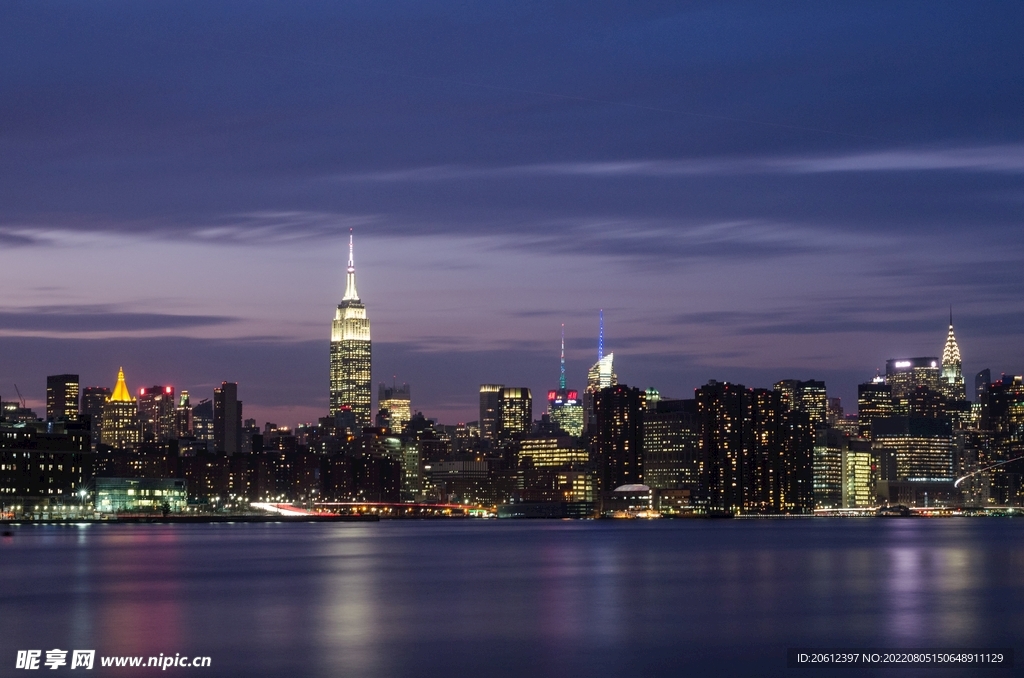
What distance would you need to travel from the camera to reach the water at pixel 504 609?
162 ft

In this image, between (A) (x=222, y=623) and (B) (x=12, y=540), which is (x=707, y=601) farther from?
(B) (x=12, y=540)

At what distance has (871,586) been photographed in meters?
83.1

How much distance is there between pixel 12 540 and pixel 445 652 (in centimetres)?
11275

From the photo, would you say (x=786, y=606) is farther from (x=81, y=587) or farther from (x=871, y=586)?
(x=81, y=587)

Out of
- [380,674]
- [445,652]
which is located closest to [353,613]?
[445,652]

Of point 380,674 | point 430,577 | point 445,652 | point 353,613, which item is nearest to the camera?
point 380,674

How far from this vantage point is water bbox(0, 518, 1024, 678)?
162 ft

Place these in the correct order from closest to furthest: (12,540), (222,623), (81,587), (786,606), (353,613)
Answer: (222,623) < (353,613) < (786,606) < (81,587) < (12,540)

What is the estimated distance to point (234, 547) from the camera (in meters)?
143

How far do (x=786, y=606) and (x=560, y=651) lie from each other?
2135 cm

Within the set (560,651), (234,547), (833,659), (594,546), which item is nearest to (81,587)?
(560,651)

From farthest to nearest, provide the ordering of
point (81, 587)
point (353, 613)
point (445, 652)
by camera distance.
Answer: point (81, 587)
point (353, 613)
point (445, 652)

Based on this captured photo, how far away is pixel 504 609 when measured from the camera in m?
67.8

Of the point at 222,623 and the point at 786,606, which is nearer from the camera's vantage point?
the point at 222,623
